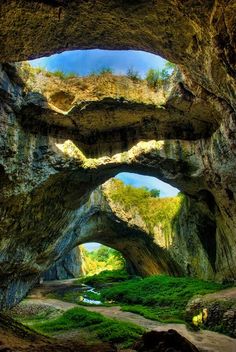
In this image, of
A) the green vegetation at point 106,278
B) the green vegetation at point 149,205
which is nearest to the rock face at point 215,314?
the green vegetation at point 149,205

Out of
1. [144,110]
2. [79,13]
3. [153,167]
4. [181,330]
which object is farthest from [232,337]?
[79,13]

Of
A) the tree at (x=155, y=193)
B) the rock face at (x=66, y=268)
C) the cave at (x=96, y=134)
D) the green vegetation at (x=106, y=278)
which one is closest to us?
the cave at (x=96, y=134)

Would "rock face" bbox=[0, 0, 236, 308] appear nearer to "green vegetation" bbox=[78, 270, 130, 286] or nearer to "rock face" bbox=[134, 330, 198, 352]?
"rock face" bbox=[134, 330, 198, 352]

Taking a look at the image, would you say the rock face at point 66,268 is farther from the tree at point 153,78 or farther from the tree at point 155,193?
the tree at point 153,78

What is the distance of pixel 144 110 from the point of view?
1443cm

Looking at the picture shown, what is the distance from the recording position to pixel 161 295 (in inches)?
717

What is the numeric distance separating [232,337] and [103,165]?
8.47 m

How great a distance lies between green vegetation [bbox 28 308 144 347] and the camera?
9.31 m

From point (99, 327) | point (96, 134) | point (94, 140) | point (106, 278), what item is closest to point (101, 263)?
point (106, 278)

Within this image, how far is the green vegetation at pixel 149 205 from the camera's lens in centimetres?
2416

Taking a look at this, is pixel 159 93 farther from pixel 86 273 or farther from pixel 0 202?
pixel 86 273

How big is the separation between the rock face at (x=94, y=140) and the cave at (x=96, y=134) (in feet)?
0.13

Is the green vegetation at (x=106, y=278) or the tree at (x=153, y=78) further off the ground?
the tree at (x=153, y=78)

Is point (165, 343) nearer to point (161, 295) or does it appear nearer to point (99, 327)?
point (99, 327)
